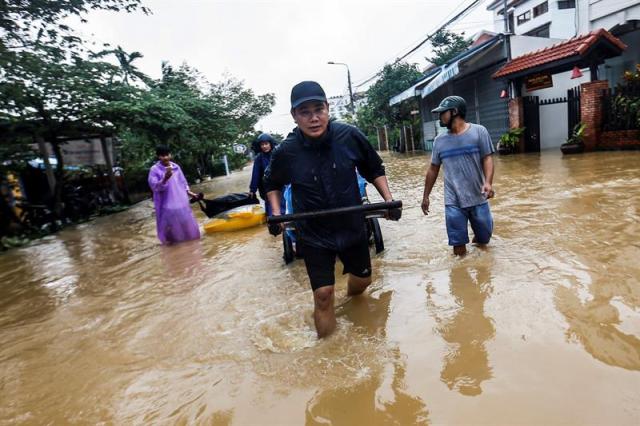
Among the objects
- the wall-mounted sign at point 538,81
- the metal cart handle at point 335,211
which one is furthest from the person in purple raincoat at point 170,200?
the wall-mounted sign at point 538,81

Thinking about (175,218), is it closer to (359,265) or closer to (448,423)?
(359,265)

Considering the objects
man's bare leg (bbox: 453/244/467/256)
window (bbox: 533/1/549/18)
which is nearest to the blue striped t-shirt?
man's bare leg (bbox: 453/244/467/256)

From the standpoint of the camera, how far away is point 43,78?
9.02m

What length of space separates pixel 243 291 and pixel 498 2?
138 feet

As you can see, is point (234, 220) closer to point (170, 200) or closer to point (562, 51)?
point (170, 200)

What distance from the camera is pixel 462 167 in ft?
12.8

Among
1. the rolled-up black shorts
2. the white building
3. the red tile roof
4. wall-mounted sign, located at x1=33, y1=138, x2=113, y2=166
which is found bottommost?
the rolled-up black shorts

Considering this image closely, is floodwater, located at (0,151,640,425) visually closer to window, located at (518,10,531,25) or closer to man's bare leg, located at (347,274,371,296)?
man's bare leg, located at (347,274,371,296)

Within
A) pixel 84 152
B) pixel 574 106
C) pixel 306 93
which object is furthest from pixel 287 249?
pixel 84 152

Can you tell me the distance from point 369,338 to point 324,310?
1.32ft

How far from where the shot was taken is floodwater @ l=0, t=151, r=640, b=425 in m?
2.19

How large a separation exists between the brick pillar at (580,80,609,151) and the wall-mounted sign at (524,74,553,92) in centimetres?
143

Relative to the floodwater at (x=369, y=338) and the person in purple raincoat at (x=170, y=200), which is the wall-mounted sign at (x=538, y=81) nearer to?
the floodwater at (x=369, y=338)

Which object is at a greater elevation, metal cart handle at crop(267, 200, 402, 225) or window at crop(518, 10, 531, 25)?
window at crop(518, 10, 531, 25)
